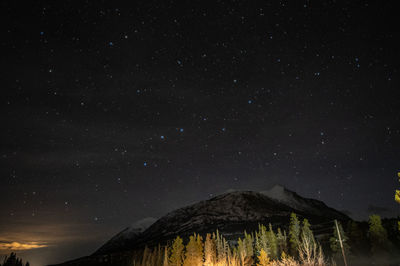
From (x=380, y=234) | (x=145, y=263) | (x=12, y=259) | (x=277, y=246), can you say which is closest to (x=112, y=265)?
(x=145, y=263)

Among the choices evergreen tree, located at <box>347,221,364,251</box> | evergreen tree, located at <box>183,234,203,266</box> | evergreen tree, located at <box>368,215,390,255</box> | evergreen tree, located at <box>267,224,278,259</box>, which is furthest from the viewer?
evergreen tree, located at <box>267,224,278,259</box>

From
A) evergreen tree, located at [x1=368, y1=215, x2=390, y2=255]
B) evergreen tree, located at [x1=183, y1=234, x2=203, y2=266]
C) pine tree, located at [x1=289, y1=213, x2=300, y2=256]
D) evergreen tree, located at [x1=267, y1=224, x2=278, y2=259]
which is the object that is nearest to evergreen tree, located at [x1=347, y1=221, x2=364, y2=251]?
evergreen tree, located at [x1=368, y1=215, x2=390, y2=255]

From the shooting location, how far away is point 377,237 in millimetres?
57000

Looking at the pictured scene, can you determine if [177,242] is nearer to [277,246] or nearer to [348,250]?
[277,246]

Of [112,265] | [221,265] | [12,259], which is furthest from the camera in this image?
[12,259]

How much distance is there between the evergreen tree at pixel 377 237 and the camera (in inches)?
2213

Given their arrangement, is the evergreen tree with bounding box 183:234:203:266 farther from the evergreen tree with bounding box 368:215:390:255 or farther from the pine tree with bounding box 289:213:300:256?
the evergreen tree with bounding box 368:215:390:255

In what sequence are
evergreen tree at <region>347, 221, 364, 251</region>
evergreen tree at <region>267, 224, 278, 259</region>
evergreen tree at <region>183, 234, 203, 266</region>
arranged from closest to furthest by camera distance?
Answer: evergreen tree at <region>347, 221, 364, 251</region> → evergreen tree at <region>183, 234, 203, 266</region> → evergreen tree at <region>267, 224, 278, 259</region>

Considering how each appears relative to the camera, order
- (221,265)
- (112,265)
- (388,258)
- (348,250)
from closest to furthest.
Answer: (221,265) < (388,258) < (348,250) < (112,265)

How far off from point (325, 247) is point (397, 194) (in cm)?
8243

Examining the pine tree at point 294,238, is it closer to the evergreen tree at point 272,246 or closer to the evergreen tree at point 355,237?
the evergreen tree at point 272,246

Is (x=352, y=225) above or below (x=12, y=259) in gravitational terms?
above

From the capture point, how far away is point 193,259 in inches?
2726

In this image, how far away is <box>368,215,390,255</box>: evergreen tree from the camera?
56219mm
